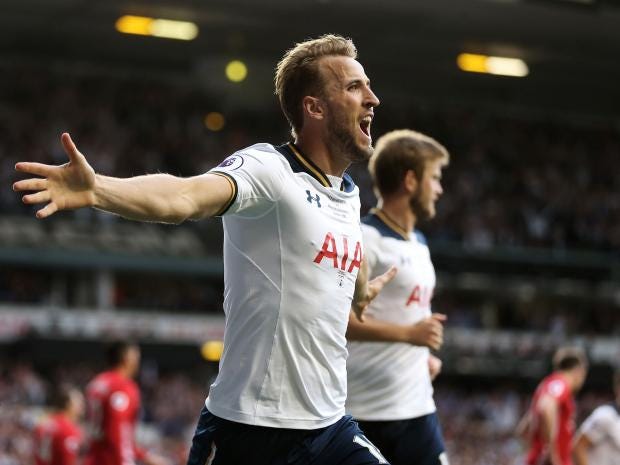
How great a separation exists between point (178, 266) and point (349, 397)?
23.1 m

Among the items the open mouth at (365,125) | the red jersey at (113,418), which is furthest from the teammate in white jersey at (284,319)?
the red jersey at (113,418)

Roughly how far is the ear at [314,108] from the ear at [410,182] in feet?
7.59

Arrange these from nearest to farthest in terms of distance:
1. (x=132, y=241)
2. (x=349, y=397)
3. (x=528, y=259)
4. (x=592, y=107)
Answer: (x=349, y=397)
(x=132, y=241)
(x=528, y=259)
(x=592, y=107)

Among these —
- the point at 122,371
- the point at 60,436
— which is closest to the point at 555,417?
the point at 122,371

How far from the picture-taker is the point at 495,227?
3422cm

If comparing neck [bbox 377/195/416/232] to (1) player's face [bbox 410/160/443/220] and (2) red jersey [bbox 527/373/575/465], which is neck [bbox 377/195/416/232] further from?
(2) red jersey [bbox 527/373/575/465]

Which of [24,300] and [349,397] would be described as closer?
[349,397]

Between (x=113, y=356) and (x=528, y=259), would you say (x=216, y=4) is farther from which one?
(x=113, y=356)

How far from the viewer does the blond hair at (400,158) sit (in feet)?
24.5

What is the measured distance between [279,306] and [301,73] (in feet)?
3.32

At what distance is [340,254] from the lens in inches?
196

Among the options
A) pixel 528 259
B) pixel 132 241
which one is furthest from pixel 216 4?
pixel 528 259

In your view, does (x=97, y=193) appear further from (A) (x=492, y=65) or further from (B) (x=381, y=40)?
(A) (x=492, y=65)

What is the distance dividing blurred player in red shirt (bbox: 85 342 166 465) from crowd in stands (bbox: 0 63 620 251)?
15855 millimetres
